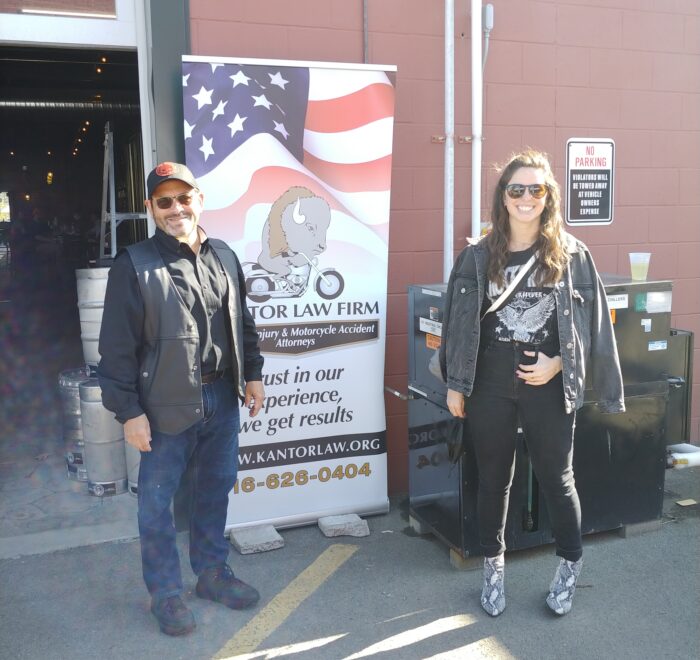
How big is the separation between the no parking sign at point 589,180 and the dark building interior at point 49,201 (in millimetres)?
3148

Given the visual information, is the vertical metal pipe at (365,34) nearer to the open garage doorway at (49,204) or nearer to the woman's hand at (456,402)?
the open garage doorway at (49,204)

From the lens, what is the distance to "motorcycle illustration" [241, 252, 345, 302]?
155 inches

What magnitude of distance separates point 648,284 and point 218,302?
7.08 feet

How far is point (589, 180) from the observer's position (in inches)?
192

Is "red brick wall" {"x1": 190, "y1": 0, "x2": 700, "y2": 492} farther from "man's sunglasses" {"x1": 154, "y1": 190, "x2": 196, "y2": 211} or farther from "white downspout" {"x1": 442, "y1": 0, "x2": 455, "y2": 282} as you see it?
"man's sunglasses" {"x1": 154, "y1": 190, "x2": 196, "y2": 211}

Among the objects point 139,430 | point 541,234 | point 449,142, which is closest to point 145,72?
point 449,142

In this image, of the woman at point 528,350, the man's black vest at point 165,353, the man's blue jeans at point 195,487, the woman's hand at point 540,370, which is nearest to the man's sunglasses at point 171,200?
the man's black vest at point 165,353

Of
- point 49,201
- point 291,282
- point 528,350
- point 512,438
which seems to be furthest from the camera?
point 49,201

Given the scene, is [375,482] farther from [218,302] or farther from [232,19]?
[232,19]

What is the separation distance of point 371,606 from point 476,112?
2.81 m

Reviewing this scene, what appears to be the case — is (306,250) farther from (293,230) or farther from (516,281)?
(516,281)

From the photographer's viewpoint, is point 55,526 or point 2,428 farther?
point 2,428

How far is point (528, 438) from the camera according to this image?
3.11 m

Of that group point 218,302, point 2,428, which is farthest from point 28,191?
point 218,302
